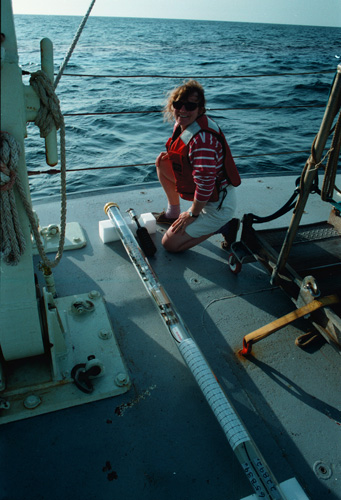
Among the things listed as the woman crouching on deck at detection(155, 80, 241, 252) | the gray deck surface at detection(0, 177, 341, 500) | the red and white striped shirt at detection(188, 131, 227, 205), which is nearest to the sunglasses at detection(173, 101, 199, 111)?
the woman crouching on deck at detection(155, 80, 241, 252)

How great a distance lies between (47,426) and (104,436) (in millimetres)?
258

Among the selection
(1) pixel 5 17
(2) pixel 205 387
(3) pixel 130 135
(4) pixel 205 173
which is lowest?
(3) pixel 130 135

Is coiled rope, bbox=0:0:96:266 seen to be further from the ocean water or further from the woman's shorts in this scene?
the ocean water

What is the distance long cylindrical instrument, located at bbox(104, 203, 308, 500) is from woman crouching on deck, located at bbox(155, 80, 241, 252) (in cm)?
63

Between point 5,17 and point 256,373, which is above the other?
point 5,17

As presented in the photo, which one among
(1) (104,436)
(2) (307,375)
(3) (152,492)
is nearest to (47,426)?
(1) (104,436)

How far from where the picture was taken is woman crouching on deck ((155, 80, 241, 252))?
2521 mm

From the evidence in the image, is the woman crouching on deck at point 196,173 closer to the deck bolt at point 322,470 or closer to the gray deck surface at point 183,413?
the gray deck surface at point 183,413

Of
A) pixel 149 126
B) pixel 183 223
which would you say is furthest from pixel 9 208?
pixel 149 126

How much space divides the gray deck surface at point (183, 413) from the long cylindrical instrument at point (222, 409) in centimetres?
14

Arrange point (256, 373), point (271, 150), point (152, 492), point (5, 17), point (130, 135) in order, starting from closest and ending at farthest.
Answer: point (5, 17), point (152, 492), point (256, 373), point (271, 150), point (130, 135)

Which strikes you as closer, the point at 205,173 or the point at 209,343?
the point at 209,343

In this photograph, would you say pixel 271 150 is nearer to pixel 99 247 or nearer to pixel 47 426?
pixel 99 247

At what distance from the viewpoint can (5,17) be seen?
3.68 ft
